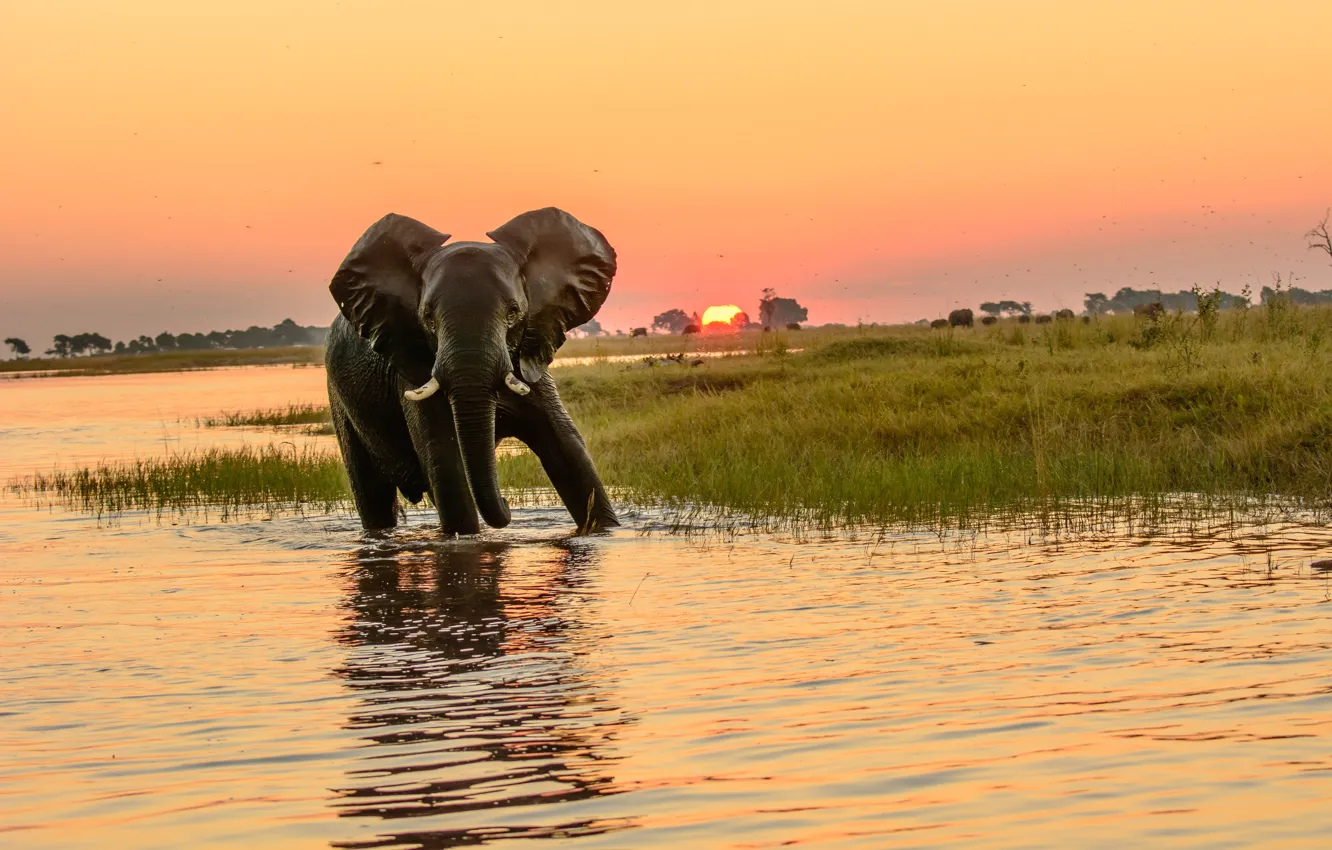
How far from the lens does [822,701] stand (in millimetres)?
5895

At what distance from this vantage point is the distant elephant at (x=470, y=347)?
10.6 metres

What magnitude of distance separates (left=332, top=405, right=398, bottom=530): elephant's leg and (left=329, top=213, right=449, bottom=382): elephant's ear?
6.22 feet

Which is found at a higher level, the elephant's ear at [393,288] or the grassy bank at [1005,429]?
the elephant's ear at [393,288]

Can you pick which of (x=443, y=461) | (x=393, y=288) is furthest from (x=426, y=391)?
(x=393, y=288)

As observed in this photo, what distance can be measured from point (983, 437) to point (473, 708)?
10.5 metres

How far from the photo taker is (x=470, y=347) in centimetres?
1047

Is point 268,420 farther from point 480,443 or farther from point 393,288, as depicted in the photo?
point 480,443

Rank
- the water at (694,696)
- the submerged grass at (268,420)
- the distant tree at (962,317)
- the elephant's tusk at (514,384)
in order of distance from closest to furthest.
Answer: the water at (694,696)
the elephant's tusk at (514,384)
the submerged grass at (268,420)
the distant tree at (962,317)

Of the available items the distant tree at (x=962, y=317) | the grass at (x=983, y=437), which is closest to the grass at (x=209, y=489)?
the grass at (x=983, y=437)

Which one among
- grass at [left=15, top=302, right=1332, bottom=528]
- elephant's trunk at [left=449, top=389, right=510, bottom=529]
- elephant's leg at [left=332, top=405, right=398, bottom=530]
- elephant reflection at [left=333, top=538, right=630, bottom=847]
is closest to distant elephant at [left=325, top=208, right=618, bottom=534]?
elephant's trunk at [left=449, top=389, right=510, bottom=529]

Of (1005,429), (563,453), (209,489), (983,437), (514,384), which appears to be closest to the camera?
(514,384)

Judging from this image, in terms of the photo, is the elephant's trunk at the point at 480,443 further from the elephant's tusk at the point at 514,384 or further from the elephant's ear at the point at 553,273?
the elephant's ear at the point at 553,273

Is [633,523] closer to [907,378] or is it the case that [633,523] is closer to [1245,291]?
[907,378]

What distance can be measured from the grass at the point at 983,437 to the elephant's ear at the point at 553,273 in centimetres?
212
